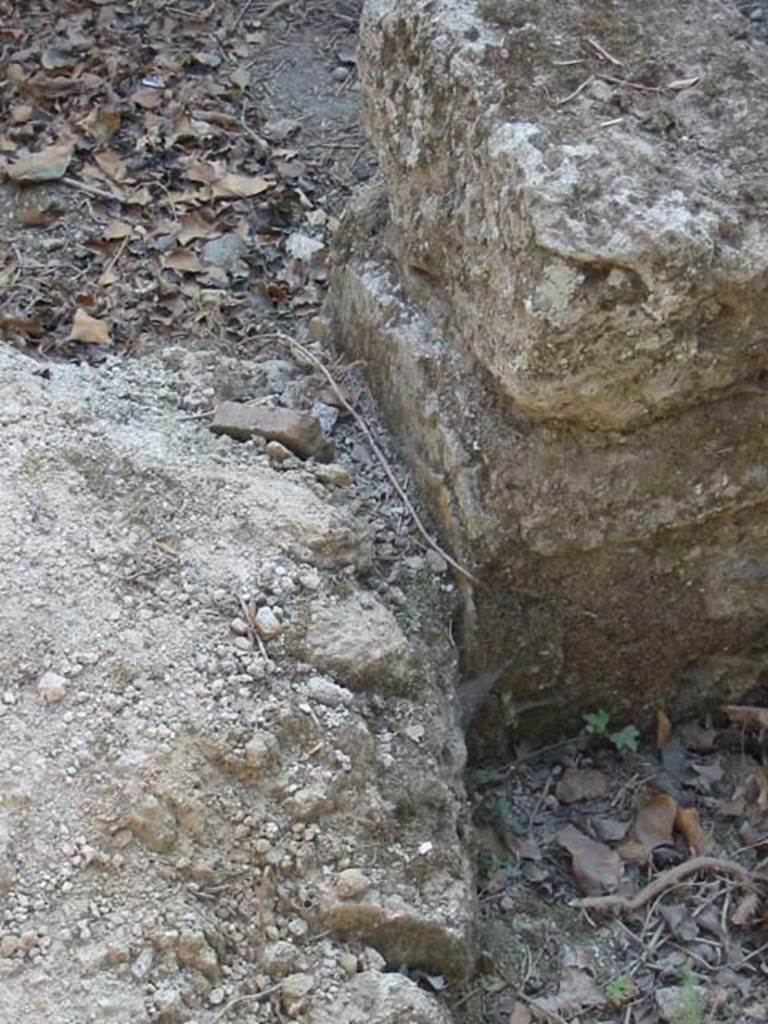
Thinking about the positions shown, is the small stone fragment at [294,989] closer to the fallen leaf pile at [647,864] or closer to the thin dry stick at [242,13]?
the fallen leaf pile at [647,864]

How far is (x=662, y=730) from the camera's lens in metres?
2.91

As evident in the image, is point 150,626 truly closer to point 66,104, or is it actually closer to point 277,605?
point 277,605

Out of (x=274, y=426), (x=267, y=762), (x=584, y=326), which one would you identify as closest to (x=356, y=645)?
(x=267, y=762)

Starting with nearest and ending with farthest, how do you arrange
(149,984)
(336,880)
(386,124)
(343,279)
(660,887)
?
(149,984)
(336,880)
(660,887)
(386,124)
(343,279)

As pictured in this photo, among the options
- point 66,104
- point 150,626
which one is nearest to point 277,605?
point 150,626

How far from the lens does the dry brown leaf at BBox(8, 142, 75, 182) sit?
3.83 m

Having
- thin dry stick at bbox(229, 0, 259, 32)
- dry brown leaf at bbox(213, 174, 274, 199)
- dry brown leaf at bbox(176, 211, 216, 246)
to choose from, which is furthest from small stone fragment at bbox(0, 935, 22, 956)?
thin dry stick at bbox(229, 0, 259, 32)

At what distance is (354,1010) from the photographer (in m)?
2.12

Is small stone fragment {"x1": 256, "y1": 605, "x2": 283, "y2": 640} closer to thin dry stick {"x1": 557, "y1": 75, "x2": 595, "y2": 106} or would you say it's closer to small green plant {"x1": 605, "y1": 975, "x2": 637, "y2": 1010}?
small green plant {"x1": 605, "y1": 975, "x2": 637, "y2": 1010}

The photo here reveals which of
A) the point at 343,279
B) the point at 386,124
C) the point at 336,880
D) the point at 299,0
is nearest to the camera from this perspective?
the point at 336,880

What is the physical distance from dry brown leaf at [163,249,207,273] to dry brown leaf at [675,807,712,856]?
5.25ft

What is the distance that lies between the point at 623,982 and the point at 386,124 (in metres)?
1.48

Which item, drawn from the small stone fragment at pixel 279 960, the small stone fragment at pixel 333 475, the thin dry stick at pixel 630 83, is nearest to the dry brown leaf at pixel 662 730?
the small stone fragment at pixel 333 475

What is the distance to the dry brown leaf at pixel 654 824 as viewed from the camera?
8.91ft
